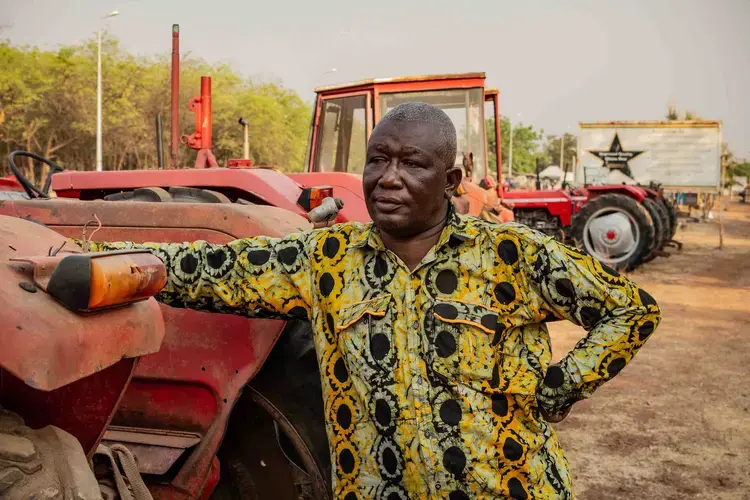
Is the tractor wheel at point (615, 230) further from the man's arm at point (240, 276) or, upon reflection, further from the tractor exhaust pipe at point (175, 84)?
the man's arm at point (240, 276)

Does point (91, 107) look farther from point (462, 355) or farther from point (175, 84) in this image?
point (462, 355)

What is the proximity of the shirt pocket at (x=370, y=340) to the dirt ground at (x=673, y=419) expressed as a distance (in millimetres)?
2239

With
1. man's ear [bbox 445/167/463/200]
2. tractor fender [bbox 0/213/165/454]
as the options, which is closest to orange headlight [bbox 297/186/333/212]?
man's ear [bbox 445/167/463/200]

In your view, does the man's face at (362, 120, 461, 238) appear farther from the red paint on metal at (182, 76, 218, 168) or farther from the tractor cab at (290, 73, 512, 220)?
the tractor cab at (290, 73, 512, 220)

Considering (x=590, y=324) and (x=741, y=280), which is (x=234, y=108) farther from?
(x=590, y=324)

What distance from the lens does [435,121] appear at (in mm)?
1987

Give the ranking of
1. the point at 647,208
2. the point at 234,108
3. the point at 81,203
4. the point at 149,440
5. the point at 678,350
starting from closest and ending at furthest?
the point at 149,440
the point at 81,203
the point at 678,350
the point at 647,208
the point at 234,108

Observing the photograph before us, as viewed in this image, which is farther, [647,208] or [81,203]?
[647,208]

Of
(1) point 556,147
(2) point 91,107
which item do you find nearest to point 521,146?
(1) point 556,147

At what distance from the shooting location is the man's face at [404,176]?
1943 mm

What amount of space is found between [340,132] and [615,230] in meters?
7.62

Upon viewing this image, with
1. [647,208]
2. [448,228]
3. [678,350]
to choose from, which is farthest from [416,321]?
[647,208]

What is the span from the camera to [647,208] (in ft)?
46.2

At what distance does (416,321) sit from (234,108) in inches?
1329
